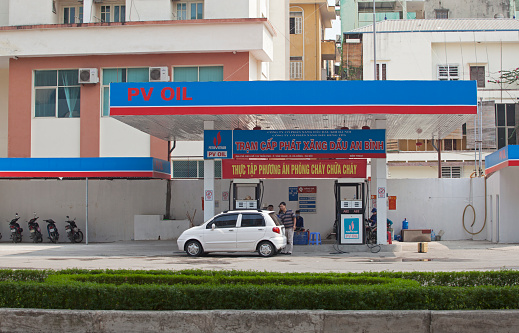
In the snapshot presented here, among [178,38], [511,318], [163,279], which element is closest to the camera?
[511,318]

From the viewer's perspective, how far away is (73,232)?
2730cm

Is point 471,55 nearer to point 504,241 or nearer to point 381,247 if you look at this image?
point 504,241

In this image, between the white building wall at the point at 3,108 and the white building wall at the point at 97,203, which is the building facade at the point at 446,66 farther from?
the white building wall at the point at 3,108

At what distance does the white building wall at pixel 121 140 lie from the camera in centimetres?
3331

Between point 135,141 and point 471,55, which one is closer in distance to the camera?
point 135,141

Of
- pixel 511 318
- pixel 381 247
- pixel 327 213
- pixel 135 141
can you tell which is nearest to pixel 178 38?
pixel 135 141

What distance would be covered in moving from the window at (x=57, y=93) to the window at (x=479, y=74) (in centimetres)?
2766

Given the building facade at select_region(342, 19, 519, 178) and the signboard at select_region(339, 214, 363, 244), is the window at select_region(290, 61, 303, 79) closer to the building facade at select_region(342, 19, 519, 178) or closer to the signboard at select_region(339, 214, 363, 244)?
the building facade at select_region(342, 19, 519, 178)

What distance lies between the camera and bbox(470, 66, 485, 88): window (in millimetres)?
44781

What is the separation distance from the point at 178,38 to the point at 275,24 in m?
12.5

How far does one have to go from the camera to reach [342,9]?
5825 cm

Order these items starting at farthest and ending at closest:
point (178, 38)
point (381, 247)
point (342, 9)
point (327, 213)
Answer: point (342, 9) → point (178, 38) → point (327, 213) → point (381, 247)

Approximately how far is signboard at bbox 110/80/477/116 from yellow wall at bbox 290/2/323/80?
105 ft

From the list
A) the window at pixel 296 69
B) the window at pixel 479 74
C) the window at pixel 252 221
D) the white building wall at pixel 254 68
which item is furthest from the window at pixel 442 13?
the window at pixel 252 221
